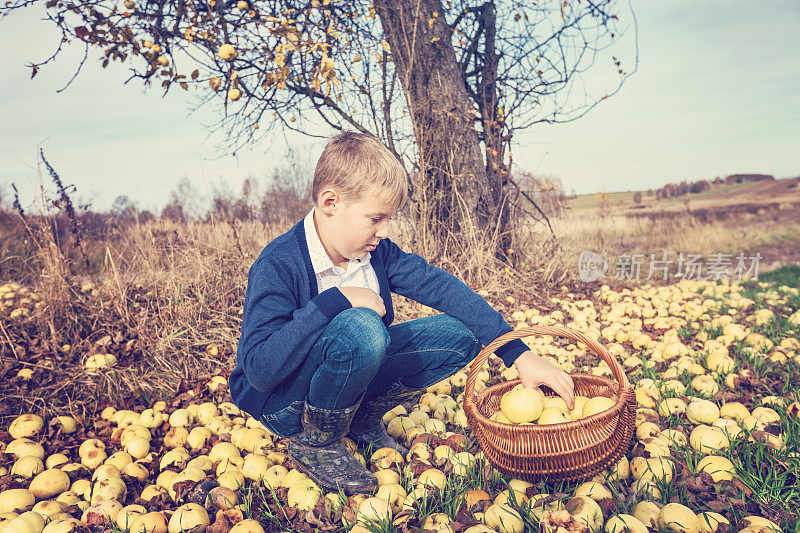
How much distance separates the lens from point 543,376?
1964mm

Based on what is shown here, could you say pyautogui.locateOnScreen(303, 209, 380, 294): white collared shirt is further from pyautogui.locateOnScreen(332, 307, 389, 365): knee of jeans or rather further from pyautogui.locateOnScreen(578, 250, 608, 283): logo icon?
pyautogui.locateOnScreen(578, 250, 608, 283): logo icon

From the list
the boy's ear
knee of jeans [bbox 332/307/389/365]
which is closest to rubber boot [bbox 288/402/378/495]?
knee of jeans [bbox 332/307/389/365]

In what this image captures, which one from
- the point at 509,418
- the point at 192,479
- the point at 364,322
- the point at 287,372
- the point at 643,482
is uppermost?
the point at 364,322

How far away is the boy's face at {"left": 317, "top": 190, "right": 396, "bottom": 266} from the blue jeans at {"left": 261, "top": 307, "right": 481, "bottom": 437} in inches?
11.1

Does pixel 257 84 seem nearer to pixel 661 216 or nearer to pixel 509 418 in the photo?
pixel 509 418

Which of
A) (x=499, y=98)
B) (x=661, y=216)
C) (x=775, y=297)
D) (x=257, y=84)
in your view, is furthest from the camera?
(x=661, y=216)

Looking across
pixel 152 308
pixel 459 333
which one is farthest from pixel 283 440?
pixel 152 308

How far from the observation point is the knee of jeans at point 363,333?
5.70 ft

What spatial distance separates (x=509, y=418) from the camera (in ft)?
6.39

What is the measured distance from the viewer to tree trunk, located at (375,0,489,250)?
512 cm

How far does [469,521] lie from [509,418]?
0.42 m

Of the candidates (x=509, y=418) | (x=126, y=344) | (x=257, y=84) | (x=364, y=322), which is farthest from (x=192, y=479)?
(x=257, y=84)

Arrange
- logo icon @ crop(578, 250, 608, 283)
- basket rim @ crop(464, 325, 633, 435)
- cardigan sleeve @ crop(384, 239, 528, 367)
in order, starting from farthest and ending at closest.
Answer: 1. logo icon @ crop(578, 250, 608, 283)
2. cardigan sleeve @ crop(384, 239, 528, 367)
3. basket rim @ crop(464, 325, 633, 435)

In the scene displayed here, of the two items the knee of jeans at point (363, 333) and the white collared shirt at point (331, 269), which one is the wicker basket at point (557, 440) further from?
the white collared shirt at point (331, 269)
